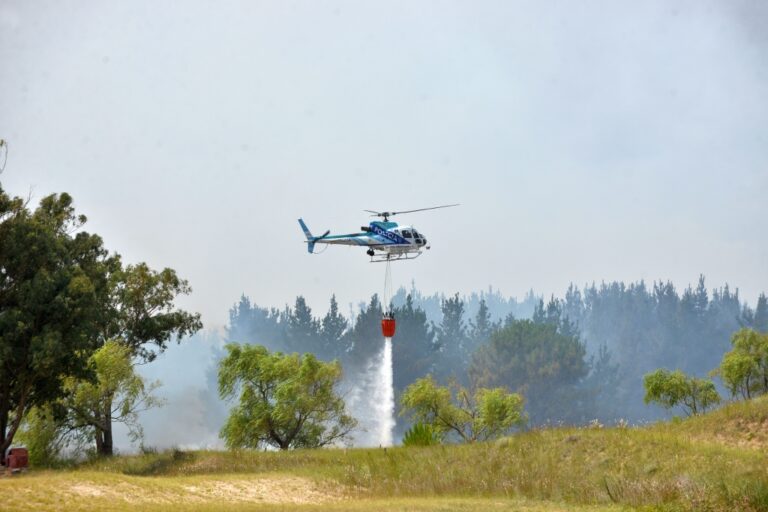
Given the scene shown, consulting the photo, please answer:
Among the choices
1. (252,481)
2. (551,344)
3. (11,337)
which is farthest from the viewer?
(551,344)

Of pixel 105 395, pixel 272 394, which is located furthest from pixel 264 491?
pixel 272 394

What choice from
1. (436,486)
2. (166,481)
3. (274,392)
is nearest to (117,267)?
(274,392)

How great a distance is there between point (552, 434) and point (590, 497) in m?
8.66

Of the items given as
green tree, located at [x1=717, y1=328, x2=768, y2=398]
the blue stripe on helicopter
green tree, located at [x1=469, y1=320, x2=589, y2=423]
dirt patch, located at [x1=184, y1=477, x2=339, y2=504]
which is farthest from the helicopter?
green tree, located at [x1=469, y1=320, x2=589, y2=423]

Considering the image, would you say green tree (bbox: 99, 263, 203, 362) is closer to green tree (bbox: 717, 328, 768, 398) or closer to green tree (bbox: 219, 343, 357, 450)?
green tree (bbox: 219, 343, 357, 450)

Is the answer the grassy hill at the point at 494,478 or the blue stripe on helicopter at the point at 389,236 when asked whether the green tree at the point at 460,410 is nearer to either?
the blue stripe on helicopter at the point at 389,236

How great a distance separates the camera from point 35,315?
42750 mm

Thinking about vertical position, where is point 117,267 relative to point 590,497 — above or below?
above

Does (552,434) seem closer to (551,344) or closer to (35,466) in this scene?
(35,466)

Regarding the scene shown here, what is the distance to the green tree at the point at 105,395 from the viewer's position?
51.4m

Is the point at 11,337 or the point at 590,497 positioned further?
the point at 11,337

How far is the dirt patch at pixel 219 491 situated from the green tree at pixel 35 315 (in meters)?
12.6

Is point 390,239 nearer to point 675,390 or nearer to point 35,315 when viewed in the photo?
point 35,315

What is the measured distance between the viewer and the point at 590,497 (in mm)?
28047
